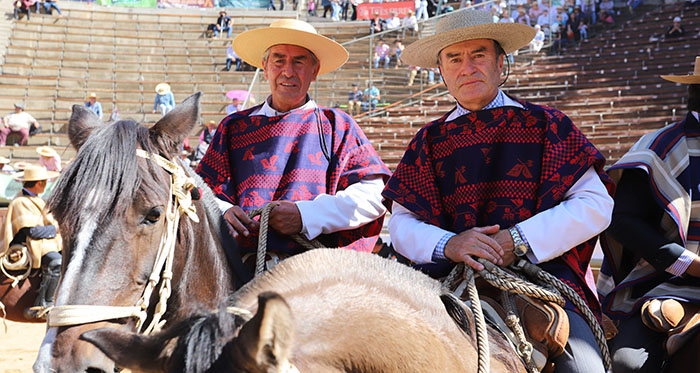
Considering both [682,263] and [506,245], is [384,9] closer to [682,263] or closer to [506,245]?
[682,263]

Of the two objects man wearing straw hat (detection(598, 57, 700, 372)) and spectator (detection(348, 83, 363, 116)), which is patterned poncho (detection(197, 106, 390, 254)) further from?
spectator (detection(348, 83, 363, 116))

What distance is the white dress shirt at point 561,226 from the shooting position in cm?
236

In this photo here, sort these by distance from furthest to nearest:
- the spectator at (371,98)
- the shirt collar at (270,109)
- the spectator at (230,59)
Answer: the spectator at (230,59) → the spectator at (371,98) → the shirt collar at (270,109)

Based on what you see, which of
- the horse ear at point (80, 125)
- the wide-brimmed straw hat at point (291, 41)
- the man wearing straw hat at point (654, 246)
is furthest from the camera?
the wide-brimmed straw hat at point (291, 41)

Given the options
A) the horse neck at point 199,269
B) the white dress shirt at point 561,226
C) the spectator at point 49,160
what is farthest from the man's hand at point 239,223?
the spectator at point 49,160

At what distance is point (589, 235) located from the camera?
2.42 m

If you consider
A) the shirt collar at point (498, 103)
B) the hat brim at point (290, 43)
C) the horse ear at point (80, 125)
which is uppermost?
the hat brim at point (290, 43)

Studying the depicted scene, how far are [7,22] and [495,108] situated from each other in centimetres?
2711

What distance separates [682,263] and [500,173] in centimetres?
107

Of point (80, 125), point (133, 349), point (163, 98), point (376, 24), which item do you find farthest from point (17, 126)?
point (133, 349)

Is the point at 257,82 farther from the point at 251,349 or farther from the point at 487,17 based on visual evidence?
the point at 251,349

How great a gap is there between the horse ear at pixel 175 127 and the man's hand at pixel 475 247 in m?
1.09

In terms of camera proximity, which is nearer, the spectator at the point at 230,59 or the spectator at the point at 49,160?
the spectator at the point at 49,160

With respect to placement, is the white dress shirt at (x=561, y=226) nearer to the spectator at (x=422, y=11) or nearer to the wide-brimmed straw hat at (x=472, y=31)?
the wide-brimmed straw hat at (x=472, y=31)
